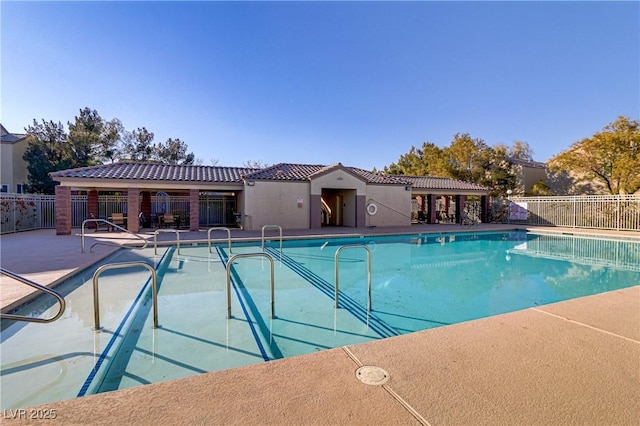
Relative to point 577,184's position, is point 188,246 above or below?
below

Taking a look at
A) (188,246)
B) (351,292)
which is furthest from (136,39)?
(351,292)

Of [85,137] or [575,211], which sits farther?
[85,137]

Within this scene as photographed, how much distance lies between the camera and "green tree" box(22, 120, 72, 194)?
85.2ft

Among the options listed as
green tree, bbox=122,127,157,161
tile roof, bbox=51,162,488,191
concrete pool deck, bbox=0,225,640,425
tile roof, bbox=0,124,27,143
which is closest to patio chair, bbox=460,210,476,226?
tile roof, bbox=51,162,488,191

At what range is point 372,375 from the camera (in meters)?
2.89

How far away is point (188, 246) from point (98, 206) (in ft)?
41.6

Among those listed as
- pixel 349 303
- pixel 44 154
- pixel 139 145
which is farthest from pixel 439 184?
pixel 44 154

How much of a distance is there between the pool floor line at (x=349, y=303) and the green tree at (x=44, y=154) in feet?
90.8

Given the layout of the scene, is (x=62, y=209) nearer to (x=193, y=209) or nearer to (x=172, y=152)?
(x=193, y=209)

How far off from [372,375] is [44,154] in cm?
3504

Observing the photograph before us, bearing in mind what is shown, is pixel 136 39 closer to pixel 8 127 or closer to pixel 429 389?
pixel 429 389

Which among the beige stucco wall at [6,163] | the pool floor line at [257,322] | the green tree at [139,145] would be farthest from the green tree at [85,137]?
the pool floor line at [257,322]

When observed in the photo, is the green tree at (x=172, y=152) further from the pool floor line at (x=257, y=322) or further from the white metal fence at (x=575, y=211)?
the white metal fence at (x=575, y=211)

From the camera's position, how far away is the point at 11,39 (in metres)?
10.3
